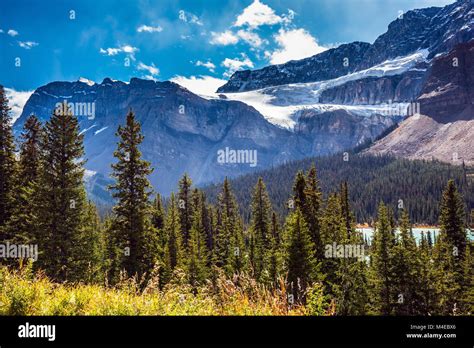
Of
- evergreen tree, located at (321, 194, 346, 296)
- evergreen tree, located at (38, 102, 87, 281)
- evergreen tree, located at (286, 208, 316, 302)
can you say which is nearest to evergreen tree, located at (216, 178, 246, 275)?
evergreen tree, located at (321, 194, 346, 296)

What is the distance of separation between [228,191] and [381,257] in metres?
31.5

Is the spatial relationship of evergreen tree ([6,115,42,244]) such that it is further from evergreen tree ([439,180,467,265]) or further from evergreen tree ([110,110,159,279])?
evergreen tree ([439,180,467,265])

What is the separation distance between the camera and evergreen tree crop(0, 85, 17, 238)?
26078mm

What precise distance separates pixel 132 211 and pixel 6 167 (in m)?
9.27

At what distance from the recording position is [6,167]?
26.7m

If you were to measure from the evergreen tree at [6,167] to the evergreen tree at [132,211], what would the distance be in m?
6.86

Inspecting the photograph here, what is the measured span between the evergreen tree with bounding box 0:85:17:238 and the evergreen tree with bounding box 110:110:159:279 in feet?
22.5

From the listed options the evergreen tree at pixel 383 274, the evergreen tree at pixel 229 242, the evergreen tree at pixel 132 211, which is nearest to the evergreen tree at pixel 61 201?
the evergreen tree at pixel 132 211

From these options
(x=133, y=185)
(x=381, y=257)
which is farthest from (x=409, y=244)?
(x=133, y=185)

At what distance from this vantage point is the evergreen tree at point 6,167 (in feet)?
85.6

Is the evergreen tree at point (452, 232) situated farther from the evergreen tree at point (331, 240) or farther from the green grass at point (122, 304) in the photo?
the green grass at point (122, 304)

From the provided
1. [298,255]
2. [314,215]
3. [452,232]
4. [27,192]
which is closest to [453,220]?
[452,232]
